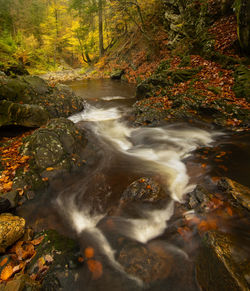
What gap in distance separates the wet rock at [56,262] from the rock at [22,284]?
149 mm

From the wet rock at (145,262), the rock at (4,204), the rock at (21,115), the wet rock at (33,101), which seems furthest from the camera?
the wet rock at (33,101)

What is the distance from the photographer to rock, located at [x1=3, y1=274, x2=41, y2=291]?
1.80 m

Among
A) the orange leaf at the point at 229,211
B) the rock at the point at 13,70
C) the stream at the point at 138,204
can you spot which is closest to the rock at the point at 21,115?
the stream at the point at 138,204

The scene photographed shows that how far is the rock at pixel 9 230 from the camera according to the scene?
2289mm

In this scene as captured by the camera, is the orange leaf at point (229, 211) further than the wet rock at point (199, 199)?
No

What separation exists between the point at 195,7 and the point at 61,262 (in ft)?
43.3

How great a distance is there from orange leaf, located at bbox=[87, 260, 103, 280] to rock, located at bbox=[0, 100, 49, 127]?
14.8 feet

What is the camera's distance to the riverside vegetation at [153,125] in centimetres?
219

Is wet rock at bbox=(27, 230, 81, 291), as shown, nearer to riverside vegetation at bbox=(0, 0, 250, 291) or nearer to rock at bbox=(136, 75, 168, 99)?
riverside vegetation at bbox=(0, 0, 250, 291)

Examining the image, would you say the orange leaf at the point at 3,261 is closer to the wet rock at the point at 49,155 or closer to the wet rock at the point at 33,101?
the wet rock at the point at 49,155

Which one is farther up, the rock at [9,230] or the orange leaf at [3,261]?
the rock at [9,230]

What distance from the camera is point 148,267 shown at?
2.34 m

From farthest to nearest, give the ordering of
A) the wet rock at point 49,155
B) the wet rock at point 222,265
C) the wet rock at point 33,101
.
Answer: the wet rock at point 33,101, the wet rock at point 49,155, the wet rock at point 222,265

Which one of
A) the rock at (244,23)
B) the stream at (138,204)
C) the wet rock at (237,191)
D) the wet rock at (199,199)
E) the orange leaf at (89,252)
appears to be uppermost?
the rock at (244,23)
